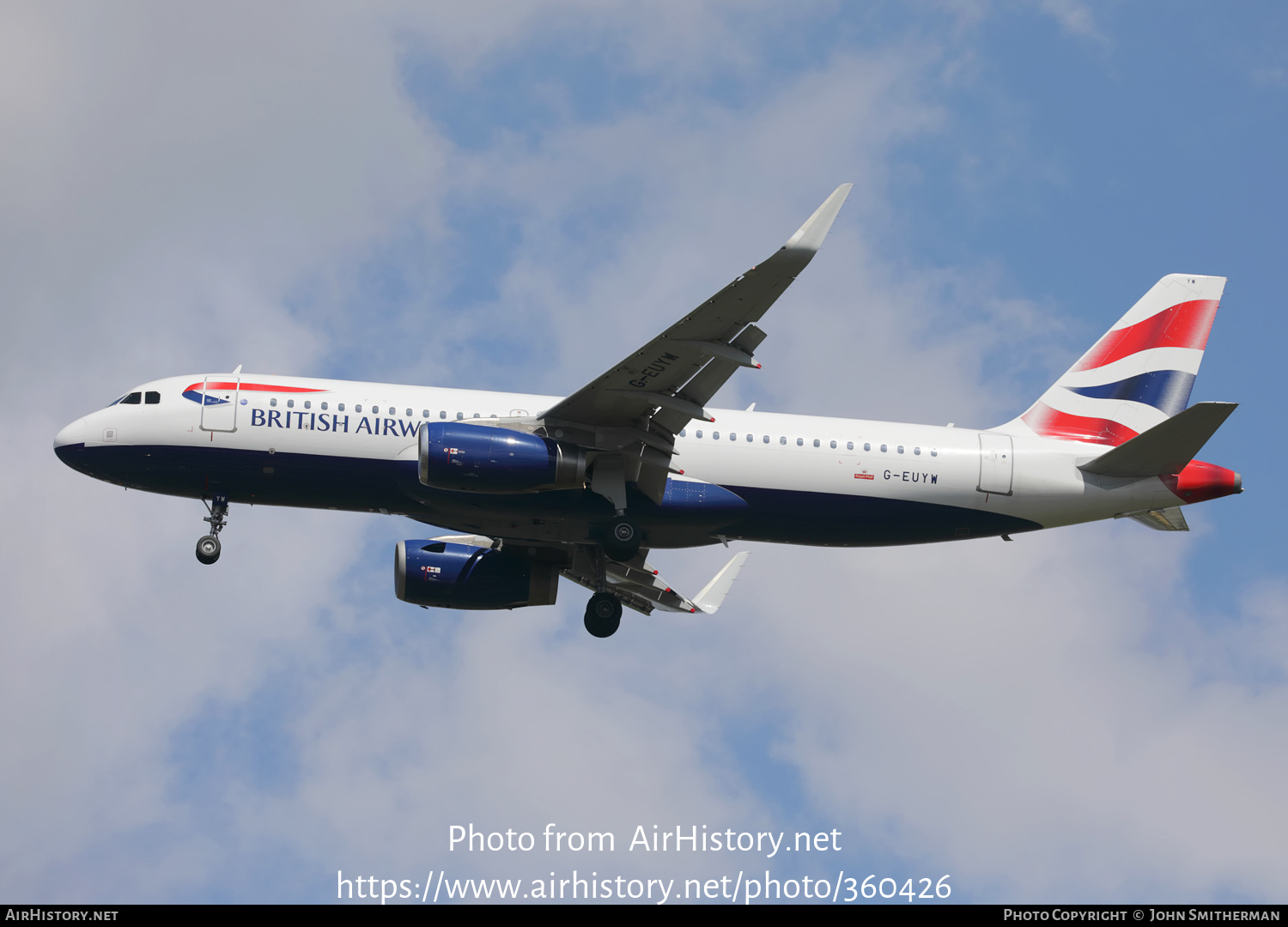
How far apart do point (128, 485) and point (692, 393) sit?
13885 mm

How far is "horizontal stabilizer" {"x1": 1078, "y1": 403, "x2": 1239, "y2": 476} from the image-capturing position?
33188 mm

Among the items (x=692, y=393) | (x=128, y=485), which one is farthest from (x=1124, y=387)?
(x=128, y=485)

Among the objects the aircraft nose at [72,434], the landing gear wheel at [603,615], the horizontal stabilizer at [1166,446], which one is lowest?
the landing gear wheel at [603,615]

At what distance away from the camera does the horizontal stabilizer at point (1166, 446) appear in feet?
109

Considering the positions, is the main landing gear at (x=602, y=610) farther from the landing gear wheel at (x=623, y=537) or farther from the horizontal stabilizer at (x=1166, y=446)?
the horizontal stabilizer at (x=1166, y=446)

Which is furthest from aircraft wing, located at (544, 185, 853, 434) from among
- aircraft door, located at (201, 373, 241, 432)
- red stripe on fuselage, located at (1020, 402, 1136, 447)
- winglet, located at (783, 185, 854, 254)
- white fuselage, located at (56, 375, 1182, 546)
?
red stripe on fuselage, located at (1020, 402, 1136, 447)

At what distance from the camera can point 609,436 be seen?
110ft

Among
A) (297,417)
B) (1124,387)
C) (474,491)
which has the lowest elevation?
(474,491)

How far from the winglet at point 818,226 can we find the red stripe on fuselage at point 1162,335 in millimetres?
14443

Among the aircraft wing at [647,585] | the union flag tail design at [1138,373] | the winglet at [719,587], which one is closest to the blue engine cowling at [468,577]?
the aircraft wing at [647,585]

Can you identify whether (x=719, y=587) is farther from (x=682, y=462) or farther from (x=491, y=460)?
(x=491, y=460)

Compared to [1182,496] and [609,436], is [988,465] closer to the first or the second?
[1182,496]

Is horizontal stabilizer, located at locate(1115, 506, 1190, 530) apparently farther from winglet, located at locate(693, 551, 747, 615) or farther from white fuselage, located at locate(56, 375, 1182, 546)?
winglet, located at locate(693, 551, 747, 615)

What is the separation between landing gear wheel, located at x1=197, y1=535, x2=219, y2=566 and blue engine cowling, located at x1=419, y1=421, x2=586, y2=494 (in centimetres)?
615
